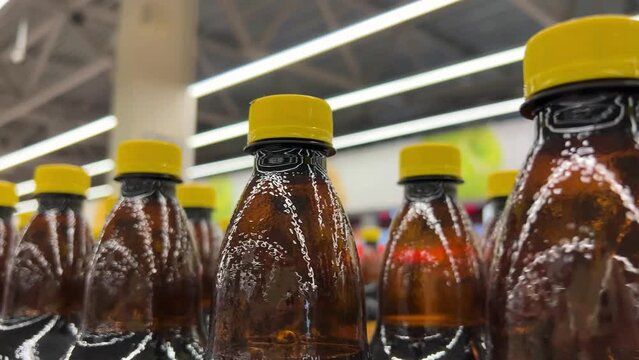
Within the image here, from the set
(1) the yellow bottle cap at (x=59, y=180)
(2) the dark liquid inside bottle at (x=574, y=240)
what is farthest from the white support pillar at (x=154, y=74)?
(2) the dark liquid inside bottle at (x=574, y=240)

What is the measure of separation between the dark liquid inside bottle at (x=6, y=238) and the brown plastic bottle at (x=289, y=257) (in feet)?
2.40

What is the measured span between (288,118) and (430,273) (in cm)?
34

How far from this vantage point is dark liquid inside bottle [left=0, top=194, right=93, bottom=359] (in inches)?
34.4

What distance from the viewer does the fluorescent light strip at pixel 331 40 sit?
3421 mm

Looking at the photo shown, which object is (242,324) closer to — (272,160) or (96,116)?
(272,160)

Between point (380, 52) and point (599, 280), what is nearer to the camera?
point (599, 280)

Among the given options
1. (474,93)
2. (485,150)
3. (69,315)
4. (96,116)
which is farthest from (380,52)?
(69,315)

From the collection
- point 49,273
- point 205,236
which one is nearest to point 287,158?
point 49,273

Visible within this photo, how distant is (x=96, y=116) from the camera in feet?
32.4

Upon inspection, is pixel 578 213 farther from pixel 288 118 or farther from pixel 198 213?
pixel 198 213

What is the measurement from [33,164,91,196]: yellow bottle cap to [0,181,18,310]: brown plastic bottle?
0.27 m

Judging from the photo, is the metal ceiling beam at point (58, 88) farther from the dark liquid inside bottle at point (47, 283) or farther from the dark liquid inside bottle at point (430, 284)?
the dark liquid inside bottle at point (430, 284)

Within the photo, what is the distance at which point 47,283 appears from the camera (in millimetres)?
927

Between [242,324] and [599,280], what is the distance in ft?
1.05
